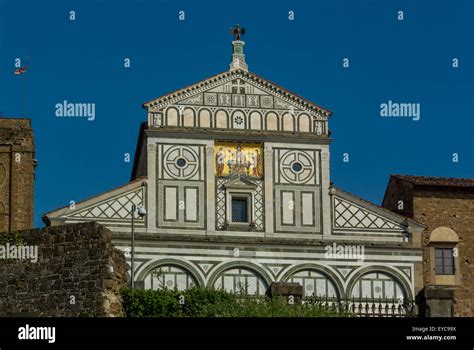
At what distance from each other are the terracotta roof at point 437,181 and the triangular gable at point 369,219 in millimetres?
1883

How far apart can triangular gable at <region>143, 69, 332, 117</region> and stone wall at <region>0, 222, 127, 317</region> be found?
3007 cm

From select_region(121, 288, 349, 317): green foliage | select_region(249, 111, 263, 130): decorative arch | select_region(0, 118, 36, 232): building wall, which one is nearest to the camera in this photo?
select_region(121, 288, 349, 317): green foliage

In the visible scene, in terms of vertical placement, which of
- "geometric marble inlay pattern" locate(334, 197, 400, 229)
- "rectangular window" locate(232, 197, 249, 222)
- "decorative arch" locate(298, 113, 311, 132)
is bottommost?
"geometric marble inlay pattern" locate(334, 197, 400, 229)

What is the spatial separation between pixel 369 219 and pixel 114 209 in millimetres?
10573

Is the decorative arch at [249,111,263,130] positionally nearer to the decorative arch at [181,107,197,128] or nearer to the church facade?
the church facade

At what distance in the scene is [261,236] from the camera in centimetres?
6206

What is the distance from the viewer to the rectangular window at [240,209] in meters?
62.8

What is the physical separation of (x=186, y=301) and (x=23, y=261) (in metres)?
6.55

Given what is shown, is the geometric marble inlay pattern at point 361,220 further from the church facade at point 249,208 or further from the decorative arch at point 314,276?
the decorative arch at point 314,276

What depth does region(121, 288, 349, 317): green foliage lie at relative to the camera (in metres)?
35.8

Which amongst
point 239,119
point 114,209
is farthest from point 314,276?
point 114,209

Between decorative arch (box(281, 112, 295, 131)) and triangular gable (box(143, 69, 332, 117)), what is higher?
triangular gable (box(143, 69, 332, 117))

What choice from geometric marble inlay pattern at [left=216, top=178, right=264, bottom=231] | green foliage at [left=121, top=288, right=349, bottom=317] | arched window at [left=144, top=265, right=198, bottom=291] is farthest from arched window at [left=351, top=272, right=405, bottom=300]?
green foliage at [left=121, top=288, right=349, bottom=317]
